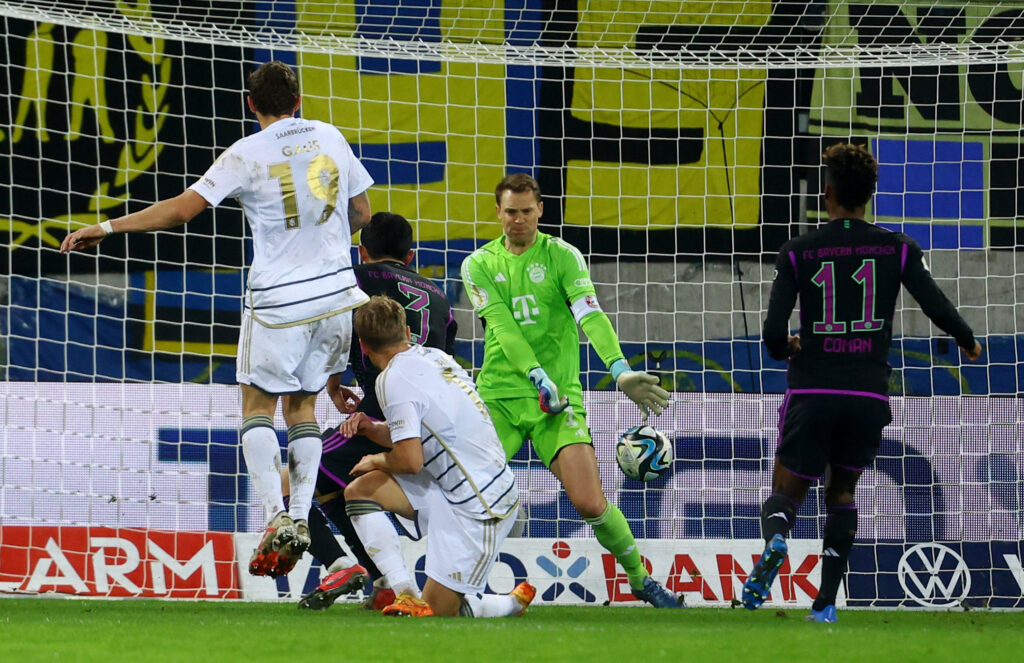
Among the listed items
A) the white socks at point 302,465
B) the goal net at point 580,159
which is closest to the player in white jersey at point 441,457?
the white socks at point 302,465

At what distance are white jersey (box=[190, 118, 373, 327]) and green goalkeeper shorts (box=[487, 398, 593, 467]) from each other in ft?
3.51

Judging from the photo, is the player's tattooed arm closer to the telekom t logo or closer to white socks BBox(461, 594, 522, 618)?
the telekom t logo

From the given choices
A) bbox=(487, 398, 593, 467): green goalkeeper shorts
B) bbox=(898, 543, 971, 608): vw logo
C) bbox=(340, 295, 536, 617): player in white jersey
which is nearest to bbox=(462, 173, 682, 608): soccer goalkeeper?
bbox=(487, 398, 593, 467): green goalkeeper shorts

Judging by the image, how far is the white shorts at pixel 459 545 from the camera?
4.95 meters

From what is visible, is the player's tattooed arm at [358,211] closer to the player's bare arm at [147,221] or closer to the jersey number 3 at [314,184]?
the jersey number 3 at [314,184]

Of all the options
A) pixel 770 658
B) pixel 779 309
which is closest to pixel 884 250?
pixel 779 309

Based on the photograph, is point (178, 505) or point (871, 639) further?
point (178, 505)

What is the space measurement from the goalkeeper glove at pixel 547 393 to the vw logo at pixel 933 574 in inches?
99.5

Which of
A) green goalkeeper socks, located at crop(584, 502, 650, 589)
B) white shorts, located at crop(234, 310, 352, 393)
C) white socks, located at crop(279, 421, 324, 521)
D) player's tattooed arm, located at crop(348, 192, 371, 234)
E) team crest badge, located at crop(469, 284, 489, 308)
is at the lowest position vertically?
green goalkeeper socks, located at crop(584, 502, 650, 589)

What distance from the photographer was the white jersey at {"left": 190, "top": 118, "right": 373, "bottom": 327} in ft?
15.9

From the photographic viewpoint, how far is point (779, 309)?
16.1 feet

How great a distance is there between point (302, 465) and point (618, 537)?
1492mm

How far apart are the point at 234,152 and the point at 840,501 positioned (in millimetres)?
2490

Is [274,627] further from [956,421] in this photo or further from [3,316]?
[3,316]
